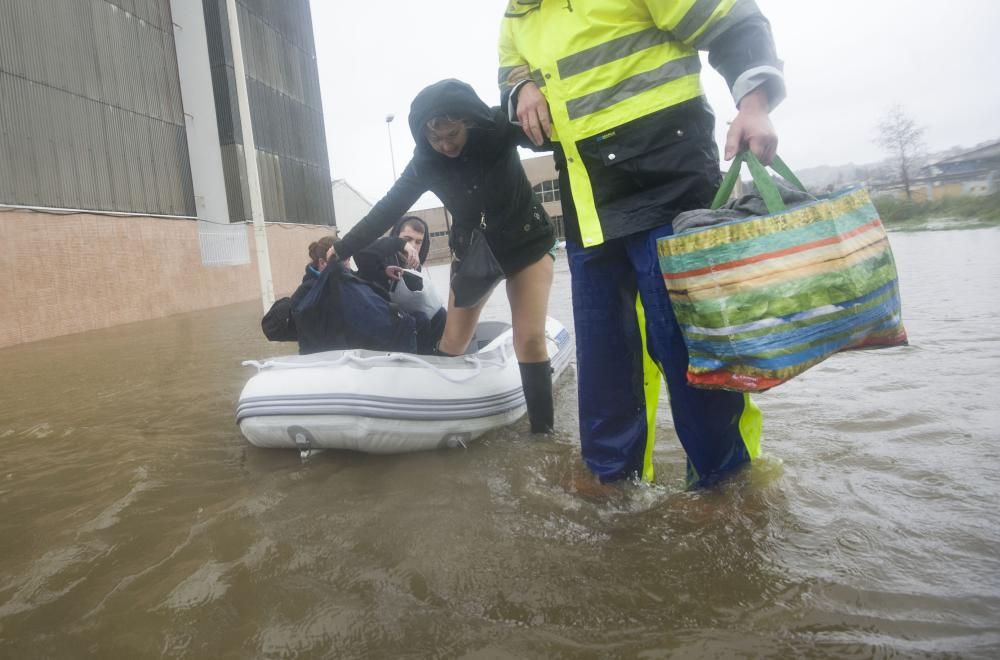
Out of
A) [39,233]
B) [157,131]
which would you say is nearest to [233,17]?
[39,233]

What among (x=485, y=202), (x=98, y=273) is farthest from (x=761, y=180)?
(x=98, y=273)

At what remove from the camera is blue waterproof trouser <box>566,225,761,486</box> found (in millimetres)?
1858

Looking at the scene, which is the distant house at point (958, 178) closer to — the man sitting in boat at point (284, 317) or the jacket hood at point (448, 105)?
the jacket hood at point (448, 105)

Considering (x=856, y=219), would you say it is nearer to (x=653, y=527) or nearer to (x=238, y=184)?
(x=653, y=527)

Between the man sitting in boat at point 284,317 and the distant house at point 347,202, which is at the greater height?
the distant house at point 347,202

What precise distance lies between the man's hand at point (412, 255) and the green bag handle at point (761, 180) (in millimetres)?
2126

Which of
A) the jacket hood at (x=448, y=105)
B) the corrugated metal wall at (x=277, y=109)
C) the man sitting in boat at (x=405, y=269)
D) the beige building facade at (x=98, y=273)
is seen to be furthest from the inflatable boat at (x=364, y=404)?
the corrugated metal wall at (x=277, y=109)

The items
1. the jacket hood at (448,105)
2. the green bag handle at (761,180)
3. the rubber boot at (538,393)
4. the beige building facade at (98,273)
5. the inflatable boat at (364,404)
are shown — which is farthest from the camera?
the beige building facade at (98,273)

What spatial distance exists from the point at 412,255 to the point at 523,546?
214cm

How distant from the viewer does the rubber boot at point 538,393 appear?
2992 mm

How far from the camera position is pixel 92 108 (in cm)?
1270

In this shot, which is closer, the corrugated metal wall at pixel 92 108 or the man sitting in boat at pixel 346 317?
the man sitting in boat at pixel 346 317

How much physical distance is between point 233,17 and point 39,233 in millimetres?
6088

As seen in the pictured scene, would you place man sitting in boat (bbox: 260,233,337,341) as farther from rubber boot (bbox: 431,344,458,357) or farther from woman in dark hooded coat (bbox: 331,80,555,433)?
rubber boot (bbox: 431,344,458,357)
